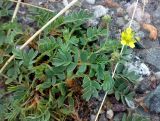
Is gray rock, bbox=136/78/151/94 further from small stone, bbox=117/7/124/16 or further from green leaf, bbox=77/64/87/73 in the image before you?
small stone, bbox=117/7/124/16

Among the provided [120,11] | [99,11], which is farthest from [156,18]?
[99,11]

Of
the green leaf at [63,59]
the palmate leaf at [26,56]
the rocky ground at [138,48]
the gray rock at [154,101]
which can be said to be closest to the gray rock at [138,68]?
the rocky ground at [138,48]

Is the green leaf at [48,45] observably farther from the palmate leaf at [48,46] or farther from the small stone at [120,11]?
the small stone at [120,11]

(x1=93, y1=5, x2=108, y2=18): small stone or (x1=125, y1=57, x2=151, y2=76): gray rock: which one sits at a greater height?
(x1=93, y1=5, x2=108, y2=18): small stone

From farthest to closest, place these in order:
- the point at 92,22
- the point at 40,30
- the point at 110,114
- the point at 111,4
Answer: the point at 111,4, the point at 92,22, the point at 40,30, the point at 110,114

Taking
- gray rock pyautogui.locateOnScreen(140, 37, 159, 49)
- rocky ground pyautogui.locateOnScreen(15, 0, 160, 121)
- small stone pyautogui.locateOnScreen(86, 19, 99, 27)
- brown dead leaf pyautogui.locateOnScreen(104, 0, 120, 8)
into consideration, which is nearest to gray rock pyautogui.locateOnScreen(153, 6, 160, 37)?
rocky ground pyautogui.locateOnScreen(15, 0, 160, 121)

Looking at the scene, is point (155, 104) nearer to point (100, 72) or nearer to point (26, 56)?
point (100, 72)

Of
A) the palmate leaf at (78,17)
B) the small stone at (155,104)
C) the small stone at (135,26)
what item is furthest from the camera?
the small stone at (135,26)
